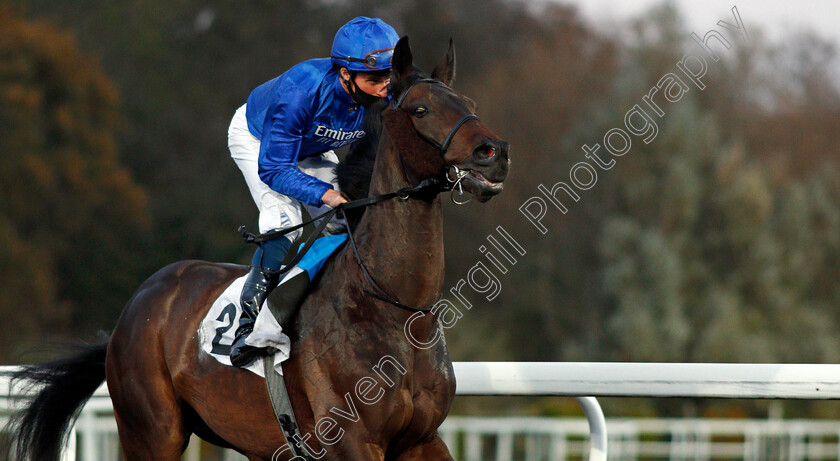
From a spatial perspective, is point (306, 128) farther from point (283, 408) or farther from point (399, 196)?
point (283, 408)

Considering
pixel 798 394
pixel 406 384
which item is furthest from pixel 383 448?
pixel 798 394

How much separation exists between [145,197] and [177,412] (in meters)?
17.1

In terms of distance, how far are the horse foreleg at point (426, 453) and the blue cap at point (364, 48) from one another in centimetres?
123

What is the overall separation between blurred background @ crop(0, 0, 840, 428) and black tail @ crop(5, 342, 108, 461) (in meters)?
12.9

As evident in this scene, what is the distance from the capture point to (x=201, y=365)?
3639 millimetres

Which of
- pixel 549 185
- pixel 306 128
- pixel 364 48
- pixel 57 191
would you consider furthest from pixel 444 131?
pixel 549 185

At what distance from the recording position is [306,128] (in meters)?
3.58

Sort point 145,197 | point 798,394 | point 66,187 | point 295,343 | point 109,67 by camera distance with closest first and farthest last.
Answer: point 295,343 → point 798,394 → point 66,187 → point 145,197 → point 109,67

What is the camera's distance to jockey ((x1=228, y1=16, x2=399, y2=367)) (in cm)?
338

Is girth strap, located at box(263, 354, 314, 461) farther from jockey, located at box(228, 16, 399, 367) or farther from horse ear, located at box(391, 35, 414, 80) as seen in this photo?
horse ear, located at box(391, 35, 414, 80)

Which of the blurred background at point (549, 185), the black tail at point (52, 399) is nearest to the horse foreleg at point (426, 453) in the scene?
the black tail at point (52, 399)

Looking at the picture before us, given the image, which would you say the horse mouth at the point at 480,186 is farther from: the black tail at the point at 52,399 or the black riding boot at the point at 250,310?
the black tail at the point at 52,399

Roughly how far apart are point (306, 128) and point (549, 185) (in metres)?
18.9

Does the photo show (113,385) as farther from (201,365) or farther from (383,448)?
(383,448)
